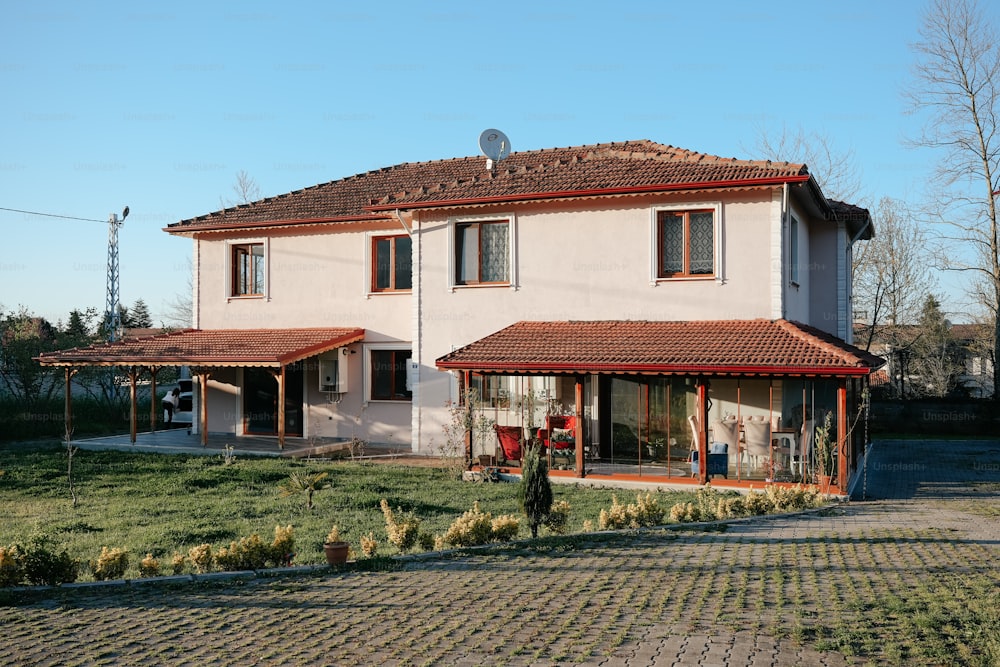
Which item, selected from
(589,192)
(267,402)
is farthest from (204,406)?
(589,192)

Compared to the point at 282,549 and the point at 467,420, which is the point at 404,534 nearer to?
the point at 282,549

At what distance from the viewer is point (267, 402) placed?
74.6 feet

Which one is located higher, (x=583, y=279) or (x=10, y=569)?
(x=583, y=279)

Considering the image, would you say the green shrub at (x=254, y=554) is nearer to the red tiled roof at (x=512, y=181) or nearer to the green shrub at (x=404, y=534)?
the green shrub at (x=404, y=534)

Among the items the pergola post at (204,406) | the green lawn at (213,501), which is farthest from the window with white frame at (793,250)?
the pergola post at (204,406)

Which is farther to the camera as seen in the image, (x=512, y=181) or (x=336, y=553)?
(x=512, y=181)

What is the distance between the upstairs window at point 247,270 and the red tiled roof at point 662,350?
331 inches

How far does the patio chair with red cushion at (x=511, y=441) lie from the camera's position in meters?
16.5

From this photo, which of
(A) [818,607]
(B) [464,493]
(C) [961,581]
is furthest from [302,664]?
(B) [464,493]

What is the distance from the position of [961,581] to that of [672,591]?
2.68 metres

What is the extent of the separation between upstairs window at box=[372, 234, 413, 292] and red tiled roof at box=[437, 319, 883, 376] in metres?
4.01

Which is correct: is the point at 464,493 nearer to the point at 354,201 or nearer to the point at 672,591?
the point at 672,591

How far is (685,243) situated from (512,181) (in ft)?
13.4

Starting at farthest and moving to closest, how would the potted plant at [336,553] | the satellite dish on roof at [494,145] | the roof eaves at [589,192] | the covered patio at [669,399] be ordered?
the satellite dish on roof at [494,145] → the roof eaves at [589,192] → the covered patio at [669,399] → the potted plant at [336,553]
